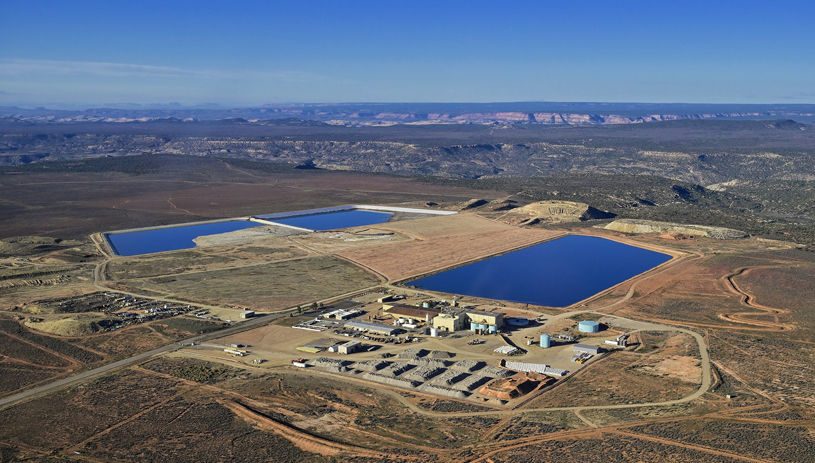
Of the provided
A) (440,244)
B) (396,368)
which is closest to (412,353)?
(396,368)

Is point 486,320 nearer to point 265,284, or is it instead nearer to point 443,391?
point 443,391

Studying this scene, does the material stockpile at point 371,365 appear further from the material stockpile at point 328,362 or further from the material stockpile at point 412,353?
the material stockpile at point 412,353

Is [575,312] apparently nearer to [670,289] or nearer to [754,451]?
[670,289]

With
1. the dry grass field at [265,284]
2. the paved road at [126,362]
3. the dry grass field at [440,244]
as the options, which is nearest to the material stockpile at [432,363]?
the paved road at [126,362]

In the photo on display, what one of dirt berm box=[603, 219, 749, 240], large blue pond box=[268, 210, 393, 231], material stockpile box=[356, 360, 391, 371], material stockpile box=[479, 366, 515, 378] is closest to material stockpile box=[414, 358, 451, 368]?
material stockpile box=[356, 360, 391, 371]

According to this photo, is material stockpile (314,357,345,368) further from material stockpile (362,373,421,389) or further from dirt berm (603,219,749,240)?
dirt berm (603,219,749,240)
